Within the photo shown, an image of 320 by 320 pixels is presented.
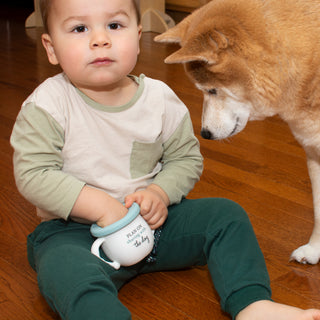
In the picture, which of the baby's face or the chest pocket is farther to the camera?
the chest pocket

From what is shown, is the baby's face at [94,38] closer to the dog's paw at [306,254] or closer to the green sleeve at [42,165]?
the green sleeve at [42,165]

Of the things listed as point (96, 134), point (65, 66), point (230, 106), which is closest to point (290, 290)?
point (230, 106)

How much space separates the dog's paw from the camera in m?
1.31

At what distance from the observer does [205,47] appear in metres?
1.14

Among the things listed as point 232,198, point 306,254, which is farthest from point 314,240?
point 232,198

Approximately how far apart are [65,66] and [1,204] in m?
0.64

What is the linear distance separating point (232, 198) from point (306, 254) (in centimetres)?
38

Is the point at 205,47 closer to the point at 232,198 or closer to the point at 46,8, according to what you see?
the point at 46,8

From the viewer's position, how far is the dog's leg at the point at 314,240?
1.31 meters

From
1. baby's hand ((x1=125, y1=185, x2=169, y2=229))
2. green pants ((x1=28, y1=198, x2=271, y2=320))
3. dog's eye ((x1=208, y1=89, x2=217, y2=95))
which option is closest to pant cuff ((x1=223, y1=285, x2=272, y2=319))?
green pants ((x1=28, y1=198, x2=271, y2=320))

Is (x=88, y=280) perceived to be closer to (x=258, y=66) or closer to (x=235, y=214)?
(x=235, y=214)

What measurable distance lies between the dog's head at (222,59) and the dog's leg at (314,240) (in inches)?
7.6

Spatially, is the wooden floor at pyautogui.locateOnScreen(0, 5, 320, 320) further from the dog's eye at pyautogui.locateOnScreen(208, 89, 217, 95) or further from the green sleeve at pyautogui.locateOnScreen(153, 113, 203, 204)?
the dog's eye at pyautogui.locateOnScreen(208, 89, 217, 95)

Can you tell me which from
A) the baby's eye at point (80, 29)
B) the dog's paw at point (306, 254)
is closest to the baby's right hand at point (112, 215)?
the baby's eye at point (80, 29)
